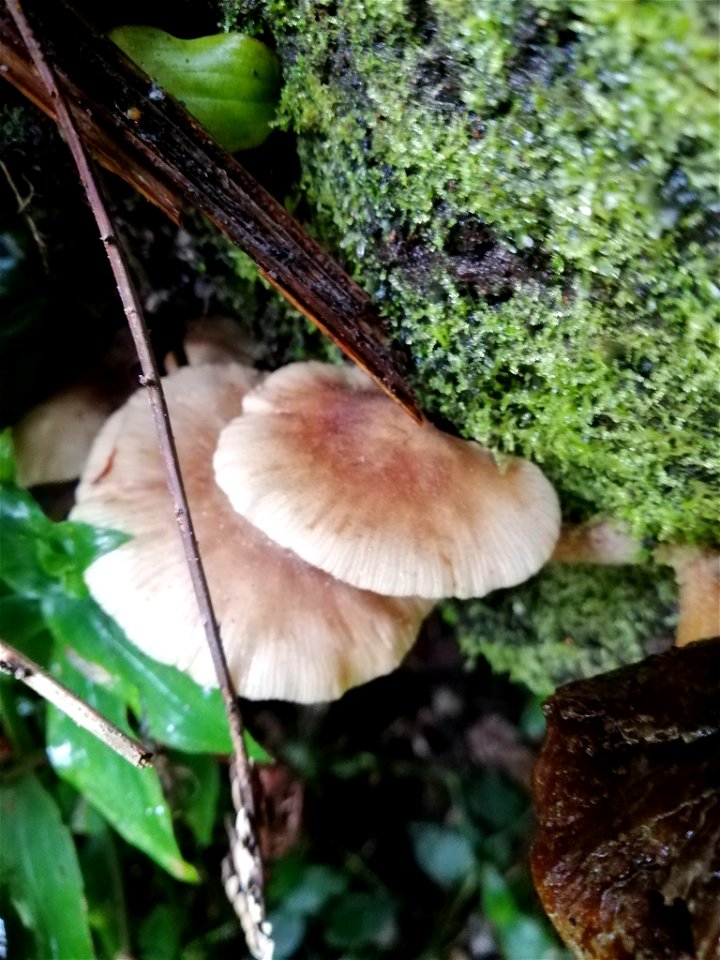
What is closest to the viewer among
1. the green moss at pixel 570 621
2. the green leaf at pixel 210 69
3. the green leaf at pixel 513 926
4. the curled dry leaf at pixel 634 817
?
the curled dry leaf at pixel 634 817

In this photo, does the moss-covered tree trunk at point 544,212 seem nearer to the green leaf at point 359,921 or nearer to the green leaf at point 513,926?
the green leaf at point 513,926

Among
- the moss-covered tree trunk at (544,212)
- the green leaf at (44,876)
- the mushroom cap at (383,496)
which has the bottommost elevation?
the green leaf at (44,876)

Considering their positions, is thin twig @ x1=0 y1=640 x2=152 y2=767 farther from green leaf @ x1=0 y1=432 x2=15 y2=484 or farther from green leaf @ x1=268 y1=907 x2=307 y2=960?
green leaf @ x1=268 y1=907 x2=307 y2=960

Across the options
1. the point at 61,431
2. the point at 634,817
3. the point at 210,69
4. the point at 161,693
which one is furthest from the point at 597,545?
the point at 61,431

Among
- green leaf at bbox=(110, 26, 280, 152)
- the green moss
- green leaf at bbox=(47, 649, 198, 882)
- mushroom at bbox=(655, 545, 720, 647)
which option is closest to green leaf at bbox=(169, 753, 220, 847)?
green leaf at bbox=(47, 649, 198, 882)

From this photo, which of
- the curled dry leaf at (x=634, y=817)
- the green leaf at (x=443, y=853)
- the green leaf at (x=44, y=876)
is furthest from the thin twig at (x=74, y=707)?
the green leaf at (x=443, y=853)

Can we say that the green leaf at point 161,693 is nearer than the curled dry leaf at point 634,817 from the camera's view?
No

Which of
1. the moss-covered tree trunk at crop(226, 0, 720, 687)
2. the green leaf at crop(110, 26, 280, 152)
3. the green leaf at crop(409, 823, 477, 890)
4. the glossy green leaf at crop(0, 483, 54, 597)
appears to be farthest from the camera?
the green leaf at crop(409, 823, 477, 890)
